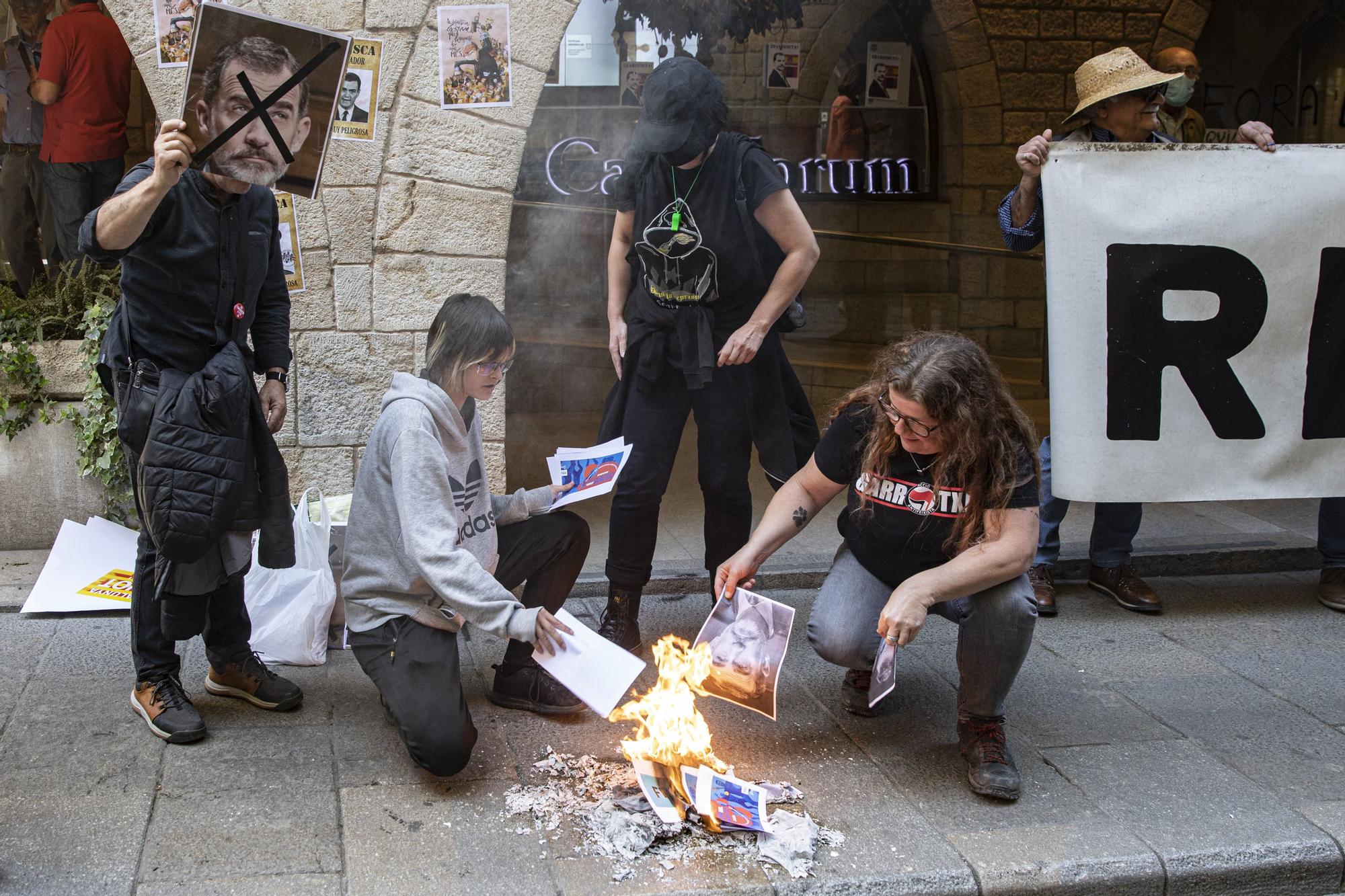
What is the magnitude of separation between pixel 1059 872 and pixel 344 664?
2329 millimetres

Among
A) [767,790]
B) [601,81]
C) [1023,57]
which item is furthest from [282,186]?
[1023,57]

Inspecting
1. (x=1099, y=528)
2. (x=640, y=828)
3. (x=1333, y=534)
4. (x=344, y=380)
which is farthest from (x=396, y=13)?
(x=1333, y=534)

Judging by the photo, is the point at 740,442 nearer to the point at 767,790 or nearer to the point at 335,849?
the point at 767,790

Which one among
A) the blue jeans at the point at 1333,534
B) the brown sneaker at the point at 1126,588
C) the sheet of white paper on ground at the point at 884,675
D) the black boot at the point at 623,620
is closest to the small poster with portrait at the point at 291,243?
the black boot at the point at 623,620

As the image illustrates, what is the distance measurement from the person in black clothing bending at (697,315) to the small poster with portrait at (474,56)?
961 millimetres

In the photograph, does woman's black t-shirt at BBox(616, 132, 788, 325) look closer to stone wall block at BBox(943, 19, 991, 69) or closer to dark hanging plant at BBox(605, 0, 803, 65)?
dark hanging plant at BBox(605, 0, 803, 65)

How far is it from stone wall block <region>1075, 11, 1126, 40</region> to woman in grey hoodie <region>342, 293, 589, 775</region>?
6213mm

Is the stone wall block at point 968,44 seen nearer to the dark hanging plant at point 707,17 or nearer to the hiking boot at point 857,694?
the dark hanging plant at point 707,17

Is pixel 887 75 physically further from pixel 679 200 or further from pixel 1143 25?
pixel 679 200

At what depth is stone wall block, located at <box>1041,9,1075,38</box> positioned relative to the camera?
804 centimetres

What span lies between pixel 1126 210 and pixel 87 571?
3.99m

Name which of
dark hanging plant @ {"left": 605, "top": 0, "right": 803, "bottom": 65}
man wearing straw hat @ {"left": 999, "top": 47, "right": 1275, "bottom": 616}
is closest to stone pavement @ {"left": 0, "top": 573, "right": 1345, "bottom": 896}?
man wearing straw hat @ {"left": 999, "top": 47, "right": 1275, "bottom": 616}

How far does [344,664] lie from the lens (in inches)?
158

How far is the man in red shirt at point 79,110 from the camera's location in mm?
5680
